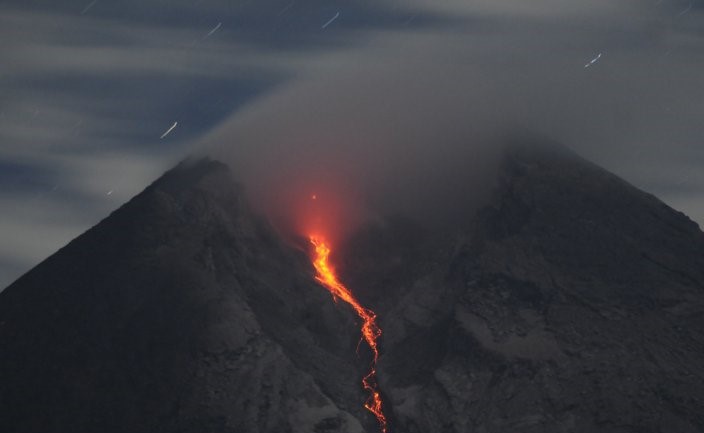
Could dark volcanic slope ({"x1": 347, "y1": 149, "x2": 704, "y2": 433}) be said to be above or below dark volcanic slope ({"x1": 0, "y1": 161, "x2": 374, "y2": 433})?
below

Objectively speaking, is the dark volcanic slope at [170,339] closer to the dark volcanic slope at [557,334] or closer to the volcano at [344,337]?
the volcano at [344,337]

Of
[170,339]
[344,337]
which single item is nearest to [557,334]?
[344,337]

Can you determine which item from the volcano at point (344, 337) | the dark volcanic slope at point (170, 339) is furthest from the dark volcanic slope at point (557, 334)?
the dark volcanic slope at point (170, 339)

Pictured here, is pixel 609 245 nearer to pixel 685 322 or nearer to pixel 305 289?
pixel 685 322

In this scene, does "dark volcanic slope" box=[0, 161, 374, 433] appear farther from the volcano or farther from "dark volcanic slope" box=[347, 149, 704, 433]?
"dark volcanic slope" box=[347, 149, 704, 433]

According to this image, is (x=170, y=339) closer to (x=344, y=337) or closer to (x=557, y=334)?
(x=344, y=337)

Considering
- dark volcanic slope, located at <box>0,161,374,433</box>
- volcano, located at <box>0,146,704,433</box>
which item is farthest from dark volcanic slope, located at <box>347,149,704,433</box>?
dark volcanic slope, located at <box>0,161,374,433</box>

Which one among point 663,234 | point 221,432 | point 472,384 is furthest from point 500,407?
point 663,234
